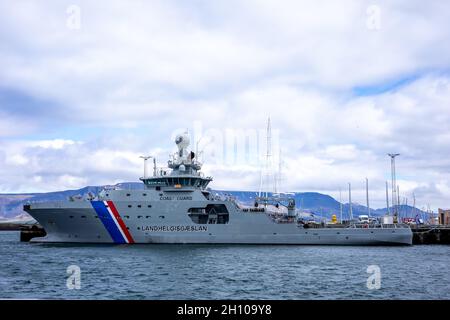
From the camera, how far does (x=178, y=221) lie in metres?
39.7

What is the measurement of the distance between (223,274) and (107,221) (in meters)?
18.2

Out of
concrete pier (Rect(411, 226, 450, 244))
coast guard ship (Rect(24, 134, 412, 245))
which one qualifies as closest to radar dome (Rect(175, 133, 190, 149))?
coast guard ship (Rect(24, 134, 412, 245))

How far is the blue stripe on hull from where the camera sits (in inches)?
1538

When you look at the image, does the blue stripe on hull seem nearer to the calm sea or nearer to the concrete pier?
the calm sea

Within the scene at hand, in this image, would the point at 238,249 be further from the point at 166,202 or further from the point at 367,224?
the point at 367,224

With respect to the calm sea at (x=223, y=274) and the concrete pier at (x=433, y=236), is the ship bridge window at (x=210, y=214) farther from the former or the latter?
the concrete pier at (x=433, y=236)

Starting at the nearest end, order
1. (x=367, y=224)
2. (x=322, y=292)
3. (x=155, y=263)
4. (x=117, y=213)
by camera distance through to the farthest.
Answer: (x=322, y=292) → (x=155, y=263) → (x=117, y=213) → (x=367, y=224)

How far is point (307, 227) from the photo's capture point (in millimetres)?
41156

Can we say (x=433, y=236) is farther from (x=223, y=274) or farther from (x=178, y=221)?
(x=223, y=274)

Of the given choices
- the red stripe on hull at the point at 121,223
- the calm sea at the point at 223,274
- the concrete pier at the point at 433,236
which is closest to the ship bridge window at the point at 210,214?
the calm sea at the point at 223,274

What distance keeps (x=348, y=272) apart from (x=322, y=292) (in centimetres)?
604

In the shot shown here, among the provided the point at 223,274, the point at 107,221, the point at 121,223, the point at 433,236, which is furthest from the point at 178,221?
the point at 433,236
